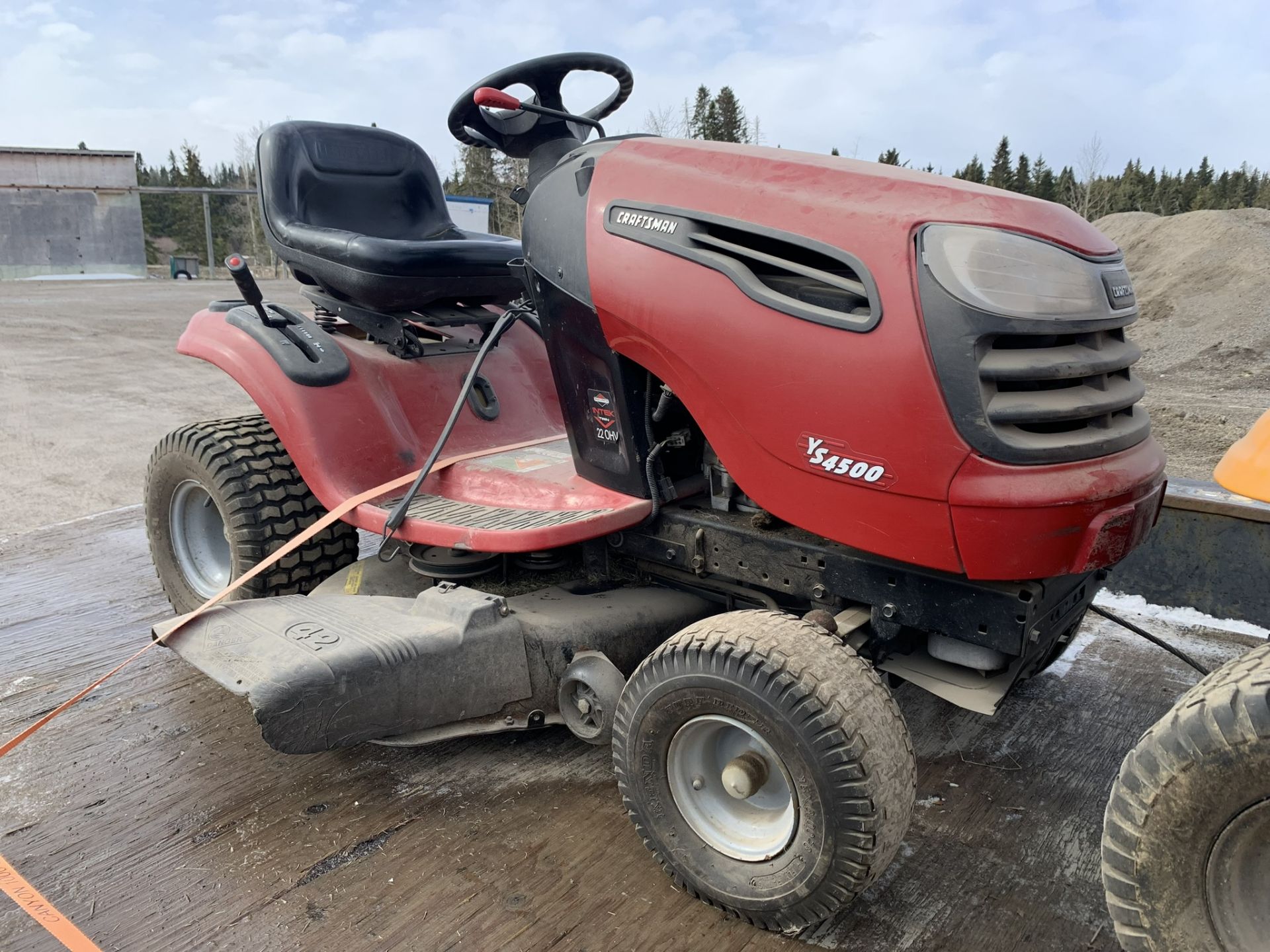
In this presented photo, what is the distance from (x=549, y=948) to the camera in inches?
76.9

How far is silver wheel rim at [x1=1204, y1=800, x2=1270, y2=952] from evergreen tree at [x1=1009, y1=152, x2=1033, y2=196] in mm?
25114

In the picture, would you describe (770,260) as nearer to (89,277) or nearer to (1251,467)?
(1251,467)

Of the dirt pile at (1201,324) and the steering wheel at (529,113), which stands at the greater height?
the steering wheel at (529,113)

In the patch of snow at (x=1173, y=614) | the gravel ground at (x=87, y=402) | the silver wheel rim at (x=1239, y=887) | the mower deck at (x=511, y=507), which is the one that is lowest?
the gravel ground at (x=87, y=402)

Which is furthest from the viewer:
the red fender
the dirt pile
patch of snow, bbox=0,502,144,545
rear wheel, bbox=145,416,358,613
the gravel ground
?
the dirt pile

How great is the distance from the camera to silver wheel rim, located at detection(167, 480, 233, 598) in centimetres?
344

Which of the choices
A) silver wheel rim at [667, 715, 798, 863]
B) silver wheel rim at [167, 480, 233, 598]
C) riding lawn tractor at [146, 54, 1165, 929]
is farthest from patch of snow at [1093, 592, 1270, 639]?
silver wheel rim at [167, 480, 233, 598]

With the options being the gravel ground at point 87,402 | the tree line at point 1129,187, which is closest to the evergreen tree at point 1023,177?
the tree line at point 1129,187

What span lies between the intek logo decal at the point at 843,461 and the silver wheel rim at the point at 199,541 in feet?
7.57

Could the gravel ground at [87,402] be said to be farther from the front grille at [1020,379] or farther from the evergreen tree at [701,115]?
the evergreen tree at [701,115]

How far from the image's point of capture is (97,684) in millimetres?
2523

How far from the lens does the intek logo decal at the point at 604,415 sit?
2408 millimetres

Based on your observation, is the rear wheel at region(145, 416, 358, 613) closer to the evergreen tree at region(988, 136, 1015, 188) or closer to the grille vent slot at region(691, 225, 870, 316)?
the grille vent slot at region(691, 225, 870, 316)

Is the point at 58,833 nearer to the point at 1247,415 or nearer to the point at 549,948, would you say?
the point at 549,948
